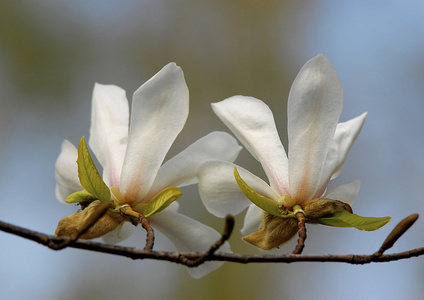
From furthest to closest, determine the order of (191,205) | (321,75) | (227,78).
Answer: (227,78), (191,205), (321,75)

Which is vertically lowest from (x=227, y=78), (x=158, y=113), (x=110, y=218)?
(x=110, y=218)

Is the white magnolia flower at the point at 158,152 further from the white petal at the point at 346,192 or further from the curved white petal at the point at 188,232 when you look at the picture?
the white petal at the point at 346,192

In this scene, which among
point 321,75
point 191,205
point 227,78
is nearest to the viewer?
point 321,75

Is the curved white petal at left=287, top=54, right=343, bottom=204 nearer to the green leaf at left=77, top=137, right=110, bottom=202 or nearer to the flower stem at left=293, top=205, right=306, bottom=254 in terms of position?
the flower stem at left=293, top=205, right=306, bottom=254

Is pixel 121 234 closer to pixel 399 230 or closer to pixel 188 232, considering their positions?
pixel 188 232

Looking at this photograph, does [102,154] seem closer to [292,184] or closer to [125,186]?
[125,186]

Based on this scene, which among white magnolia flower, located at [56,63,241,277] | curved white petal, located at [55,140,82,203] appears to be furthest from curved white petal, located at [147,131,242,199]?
curved white petal, located at [55,140,82,203]

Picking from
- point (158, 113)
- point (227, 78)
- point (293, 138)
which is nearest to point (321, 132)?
point (293, 138)
